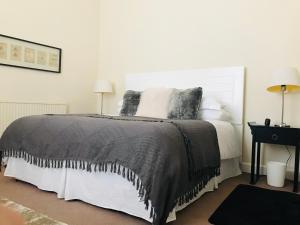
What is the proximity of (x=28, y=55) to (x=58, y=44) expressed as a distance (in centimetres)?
55

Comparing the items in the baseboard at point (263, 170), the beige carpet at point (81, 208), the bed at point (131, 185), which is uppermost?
the bed at point (131, 185)

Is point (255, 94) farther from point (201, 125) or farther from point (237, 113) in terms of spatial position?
point (201, 125)

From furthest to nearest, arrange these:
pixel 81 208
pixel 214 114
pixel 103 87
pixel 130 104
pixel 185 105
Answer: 1. pixel 103 87
2. pixel 130 104
3. pixel 214 114
4. pixel 185 105
5. pixel 81 208

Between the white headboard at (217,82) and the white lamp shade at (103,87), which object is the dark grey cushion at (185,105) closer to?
the white headboard at (217,82)

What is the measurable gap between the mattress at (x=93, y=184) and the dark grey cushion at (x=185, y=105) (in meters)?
0.33

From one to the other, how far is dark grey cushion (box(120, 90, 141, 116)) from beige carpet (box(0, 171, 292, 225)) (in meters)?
1.36

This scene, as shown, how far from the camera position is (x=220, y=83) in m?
3.32

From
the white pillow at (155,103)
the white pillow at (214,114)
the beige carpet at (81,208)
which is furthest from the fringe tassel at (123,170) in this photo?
the white pillow at (155,103)

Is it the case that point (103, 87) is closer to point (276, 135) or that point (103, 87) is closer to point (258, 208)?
point (276, 135)

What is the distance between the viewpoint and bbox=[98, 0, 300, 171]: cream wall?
2.99m

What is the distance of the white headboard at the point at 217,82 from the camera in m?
3.19

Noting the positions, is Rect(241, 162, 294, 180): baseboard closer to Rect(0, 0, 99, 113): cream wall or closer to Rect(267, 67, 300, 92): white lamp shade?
Rect(267, 67, 300, 92): white lamp shade

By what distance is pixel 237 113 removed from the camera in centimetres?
319

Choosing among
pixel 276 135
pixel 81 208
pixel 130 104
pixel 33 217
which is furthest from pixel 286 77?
pixel 33 217
